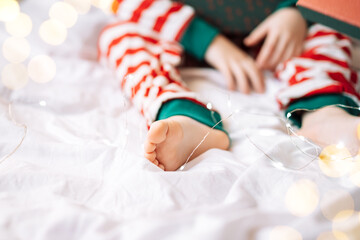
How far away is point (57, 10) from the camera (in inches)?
37.4

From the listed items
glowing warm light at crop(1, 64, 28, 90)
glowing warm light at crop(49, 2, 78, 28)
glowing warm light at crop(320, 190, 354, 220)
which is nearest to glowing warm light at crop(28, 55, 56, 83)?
glowing warm light at crop(1, 64, 28, 90)

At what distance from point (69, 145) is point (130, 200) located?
0.19 metres

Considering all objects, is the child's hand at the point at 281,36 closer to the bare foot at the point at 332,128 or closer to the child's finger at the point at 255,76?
the child's finger at the point at 255,76

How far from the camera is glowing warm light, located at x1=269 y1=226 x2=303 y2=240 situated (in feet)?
1.33

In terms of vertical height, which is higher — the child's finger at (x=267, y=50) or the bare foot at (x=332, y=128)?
the child's finger at (x=267, y=50)

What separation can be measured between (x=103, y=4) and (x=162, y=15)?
0.19 metres

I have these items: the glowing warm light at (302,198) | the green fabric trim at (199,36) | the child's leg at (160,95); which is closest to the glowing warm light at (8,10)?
the child's leg at (160,95)

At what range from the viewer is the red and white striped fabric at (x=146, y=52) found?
2.40 feet

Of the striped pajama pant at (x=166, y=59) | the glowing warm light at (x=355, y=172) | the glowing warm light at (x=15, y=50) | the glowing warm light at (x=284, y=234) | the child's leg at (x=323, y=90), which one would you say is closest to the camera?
the glowing warm light at (x=284, y=234)

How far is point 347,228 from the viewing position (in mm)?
422

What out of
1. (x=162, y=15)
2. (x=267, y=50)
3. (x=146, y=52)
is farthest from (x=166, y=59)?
(x=267, y=50)

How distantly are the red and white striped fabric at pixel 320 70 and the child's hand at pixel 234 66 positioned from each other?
75 mm

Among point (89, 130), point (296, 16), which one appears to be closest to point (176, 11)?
point (296, 16)

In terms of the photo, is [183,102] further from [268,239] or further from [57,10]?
[57,10]
